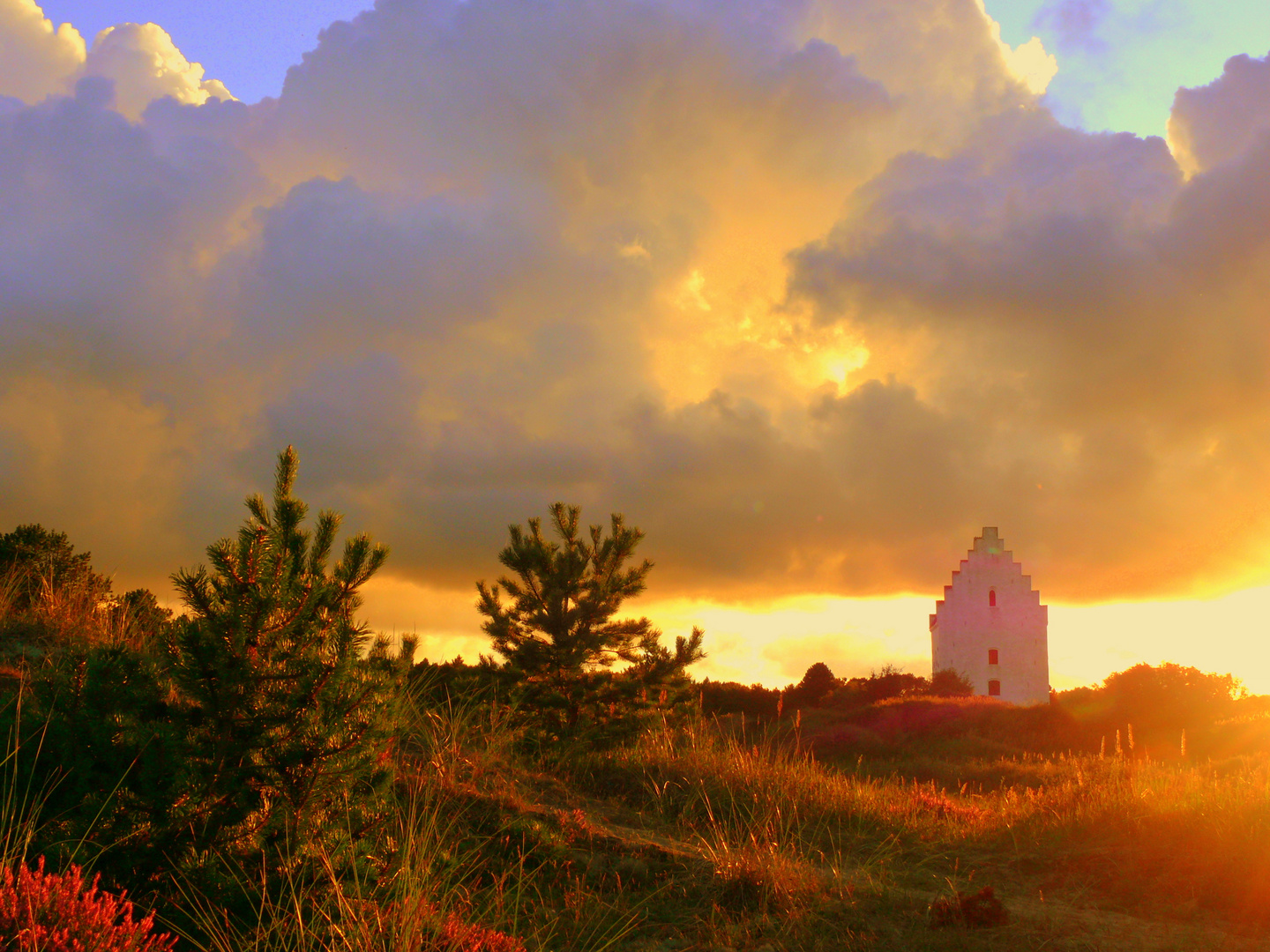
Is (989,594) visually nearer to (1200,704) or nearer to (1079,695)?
(1079,695)

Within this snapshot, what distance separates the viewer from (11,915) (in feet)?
11.0

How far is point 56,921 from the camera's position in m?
3.45

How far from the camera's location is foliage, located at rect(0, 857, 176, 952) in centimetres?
330

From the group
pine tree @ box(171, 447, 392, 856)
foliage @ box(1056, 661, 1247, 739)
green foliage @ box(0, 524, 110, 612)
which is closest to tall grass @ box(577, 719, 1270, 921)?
pine tree @ box(171, 447, 392, 856)

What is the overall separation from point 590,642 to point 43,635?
7.67 meters

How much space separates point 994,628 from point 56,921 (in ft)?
104

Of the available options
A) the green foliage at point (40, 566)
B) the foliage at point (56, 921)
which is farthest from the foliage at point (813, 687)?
the foliage at point (56, 921)

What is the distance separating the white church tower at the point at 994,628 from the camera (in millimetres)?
30609

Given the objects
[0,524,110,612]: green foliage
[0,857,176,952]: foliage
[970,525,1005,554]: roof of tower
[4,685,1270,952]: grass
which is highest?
[970,525,1005,554]: roof of tower

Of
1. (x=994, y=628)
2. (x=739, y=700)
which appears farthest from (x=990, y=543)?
(x=739, y=700)

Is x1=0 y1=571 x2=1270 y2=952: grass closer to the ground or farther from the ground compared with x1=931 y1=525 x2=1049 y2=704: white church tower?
closer to the ground

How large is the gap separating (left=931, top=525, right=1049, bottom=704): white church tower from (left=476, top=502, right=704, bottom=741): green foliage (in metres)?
20.4

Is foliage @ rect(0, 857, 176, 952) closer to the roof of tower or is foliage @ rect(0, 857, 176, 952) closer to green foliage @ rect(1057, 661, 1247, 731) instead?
green foliage @ rect(1057, 661, 1247, 731)

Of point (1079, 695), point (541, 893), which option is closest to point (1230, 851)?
point (541, 893)
